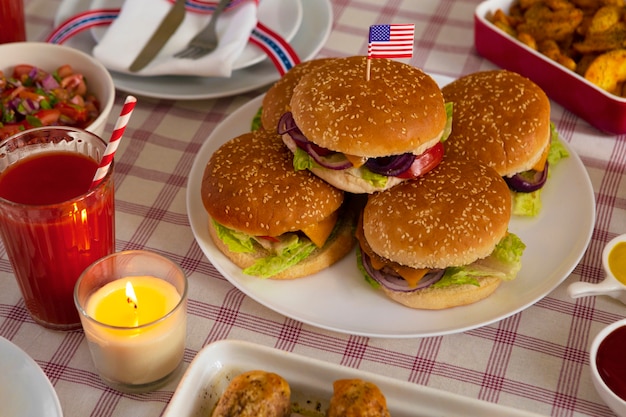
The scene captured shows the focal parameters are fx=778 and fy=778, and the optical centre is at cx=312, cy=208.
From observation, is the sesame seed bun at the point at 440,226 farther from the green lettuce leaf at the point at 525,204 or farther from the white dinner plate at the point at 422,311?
the green lettuce leaf at the point at 525,204

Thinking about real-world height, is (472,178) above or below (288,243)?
above

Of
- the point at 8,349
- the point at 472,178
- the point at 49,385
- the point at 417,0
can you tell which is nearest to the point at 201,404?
the point at 49,385

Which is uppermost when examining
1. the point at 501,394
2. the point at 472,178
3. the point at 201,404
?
Answer: the point at 472,178

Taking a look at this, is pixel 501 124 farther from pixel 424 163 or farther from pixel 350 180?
pixel 350 180

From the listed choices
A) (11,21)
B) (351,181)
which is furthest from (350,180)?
(11,21)

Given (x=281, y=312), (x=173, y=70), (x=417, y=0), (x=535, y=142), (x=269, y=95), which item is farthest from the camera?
(x=417, y=0)

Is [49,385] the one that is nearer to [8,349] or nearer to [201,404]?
[8,349]

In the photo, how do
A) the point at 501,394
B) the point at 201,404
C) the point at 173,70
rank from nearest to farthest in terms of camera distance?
1. the point at 201,404
2. the point at 501,394
3. the point at 173,70
